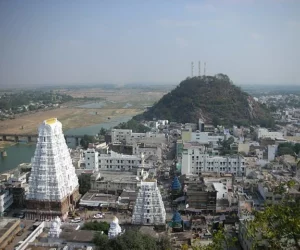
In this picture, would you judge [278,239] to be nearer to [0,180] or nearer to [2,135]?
[0,180]

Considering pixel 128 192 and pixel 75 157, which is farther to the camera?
pixel 75 157

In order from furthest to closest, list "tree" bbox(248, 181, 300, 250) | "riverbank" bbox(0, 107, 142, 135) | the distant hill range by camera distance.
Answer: "riverbank" bbox(0, 107, 142, 135) < the distant hill range < "tree" bbox(248, 181, 300, 250)

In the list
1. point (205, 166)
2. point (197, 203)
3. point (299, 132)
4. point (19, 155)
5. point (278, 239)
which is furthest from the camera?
point (299, 132)

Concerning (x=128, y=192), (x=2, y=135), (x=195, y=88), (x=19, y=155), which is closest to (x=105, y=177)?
(x=128, y=192)

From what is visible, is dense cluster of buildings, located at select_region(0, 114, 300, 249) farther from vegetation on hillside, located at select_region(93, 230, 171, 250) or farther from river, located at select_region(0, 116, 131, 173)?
river, located at select_region(0, 116, 131, 173)

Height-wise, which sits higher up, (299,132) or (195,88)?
(195,88)

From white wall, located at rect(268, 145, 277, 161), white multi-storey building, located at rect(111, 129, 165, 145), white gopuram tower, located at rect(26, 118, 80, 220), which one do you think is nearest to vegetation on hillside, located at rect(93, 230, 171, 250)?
white gopuram tower, located at rect(26, 118, 80, 220)

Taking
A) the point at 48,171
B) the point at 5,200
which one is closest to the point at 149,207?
the point at 48,171
